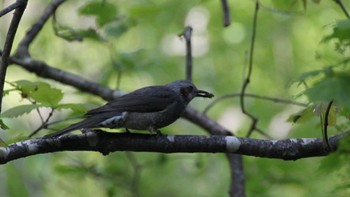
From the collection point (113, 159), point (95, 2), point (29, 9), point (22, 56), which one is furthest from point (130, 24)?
point (29, 9)

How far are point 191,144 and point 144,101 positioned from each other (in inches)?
33.9

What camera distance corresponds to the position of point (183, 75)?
28.6 feet

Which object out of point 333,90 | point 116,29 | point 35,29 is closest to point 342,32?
point 333,90

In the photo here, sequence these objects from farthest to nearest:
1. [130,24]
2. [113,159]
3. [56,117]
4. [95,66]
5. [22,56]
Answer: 1. [95,66]
2. [56,117]
3. [113,159]
4. [130,24]
5. [22,56]

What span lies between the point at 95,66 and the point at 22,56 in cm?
403

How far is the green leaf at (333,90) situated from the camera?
1952 millimetres

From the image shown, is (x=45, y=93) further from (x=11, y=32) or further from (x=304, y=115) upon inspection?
(x=304, y=115)

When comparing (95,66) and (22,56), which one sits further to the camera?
(95,66)

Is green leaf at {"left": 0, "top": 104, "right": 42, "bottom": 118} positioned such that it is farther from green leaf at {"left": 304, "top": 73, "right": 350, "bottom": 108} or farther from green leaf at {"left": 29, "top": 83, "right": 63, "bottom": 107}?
green leaf at {"left": 304, "top": 73, "right": 350, "bottom": 108}

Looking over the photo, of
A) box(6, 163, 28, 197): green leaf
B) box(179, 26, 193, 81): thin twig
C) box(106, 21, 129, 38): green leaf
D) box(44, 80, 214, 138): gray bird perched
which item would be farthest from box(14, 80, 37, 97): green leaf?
box(6, 163, 28, 197): green leaf

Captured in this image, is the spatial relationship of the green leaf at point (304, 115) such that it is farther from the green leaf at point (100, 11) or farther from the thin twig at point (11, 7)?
the green leaf at point (100, 11)

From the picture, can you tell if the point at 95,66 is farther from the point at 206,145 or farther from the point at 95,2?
the point at 206,145

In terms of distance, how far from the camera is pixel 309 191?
627cm

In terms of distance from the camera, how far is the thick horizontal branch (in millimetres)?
3189
